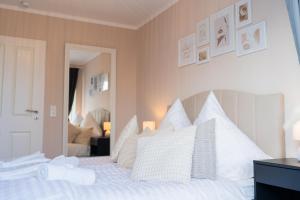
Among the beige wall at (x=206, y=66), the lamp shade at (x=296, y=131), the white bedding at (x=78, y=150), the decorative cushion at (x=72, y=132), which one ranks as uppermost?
the beige wall at (x=206, y=66)

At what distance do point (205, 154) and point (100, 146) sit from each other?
2.68 m

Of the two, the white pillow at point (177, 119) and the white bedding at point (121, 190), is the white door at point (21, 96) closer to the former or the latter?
the white pillow at point (177, 119)

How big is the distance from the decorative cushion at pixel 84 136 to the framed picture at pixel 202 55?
2006 mm

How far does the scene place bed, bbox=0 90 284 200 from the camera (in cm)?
150

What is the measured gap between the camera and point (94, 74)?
14.7 ft

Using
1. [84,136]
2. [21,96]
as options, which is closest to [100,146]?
[84,136]

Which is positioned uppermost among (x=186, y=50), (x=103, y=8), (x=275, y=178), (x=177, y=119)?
(x=103, y=8)

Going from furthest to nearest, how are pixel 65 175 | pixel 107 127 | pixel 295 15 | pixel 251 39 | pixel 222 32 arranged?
pixel 107 127 < pixel 222 32 < pixel 251 39 < pixel 295 15 < pixel 65 175

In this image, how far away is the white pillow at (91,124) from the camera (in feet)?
14.2

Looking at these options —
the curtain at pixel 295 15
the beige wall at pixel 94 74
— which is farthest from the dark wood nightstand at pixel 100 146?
the curtain at pixel 295 15

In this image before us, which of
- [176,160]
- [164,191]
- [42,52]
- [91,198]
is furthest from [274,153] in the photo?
[42,52]

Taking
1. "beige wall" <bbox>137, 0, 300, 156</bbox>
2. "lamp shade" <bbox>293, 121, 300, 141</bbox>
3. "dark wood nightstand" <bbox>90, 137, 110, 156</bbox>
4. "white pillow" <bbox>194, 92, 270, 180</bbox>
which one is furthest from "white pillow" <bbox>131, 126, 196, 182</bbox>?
"dark wood nightstand" <bbox>90, 137, 110, 156</bbox>

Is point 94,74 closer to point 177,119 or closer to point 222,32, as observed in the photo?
point 177,119

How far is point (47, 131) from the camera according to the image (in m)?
4.12
